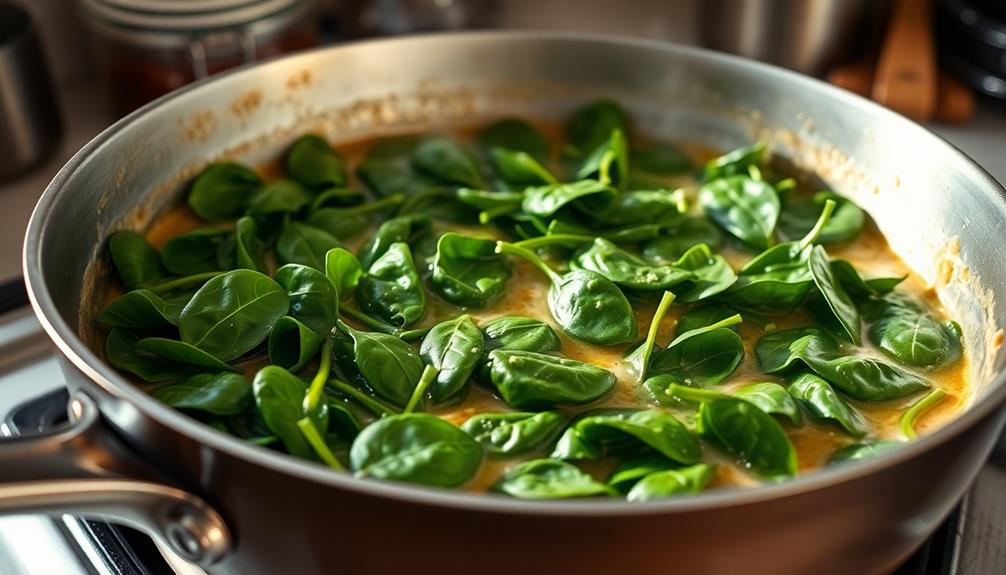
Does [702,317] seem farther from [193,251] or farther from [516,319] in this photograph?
[193,251]

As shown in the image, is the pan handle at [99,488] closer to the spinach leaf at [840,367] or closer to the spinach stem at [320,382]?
the spinach stem at [320,382]

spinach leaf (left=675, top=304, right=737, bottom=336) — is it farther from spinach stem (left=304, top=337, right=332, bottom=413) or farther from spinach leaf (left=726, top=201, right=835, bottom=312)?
spinach stem (left=304, top=337, right=332, bottom=413)

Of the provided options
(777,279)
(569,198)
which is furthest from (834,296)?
(569,198)

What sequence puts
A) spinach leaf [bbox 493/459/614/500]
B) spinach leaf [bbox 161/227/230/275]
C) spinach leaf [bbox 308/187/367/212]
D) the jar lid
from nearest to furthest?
spinach leaf [bbox 493/459/614/500] < spinach leaf [bbox 161/227/230/275] < spinach leaf [bbox 308/187/367/212] < the jar lid

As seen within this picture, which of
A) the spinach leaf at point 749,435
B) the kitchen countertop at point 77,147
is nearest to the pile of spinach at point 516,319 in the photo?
the spinach leaf at point 749,435

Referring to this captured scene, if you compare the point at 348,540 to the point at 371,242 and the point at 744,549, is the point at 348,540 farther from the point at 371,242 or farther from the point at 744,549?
the point at 371,242

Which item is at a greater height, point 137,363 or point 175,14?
point 175,14

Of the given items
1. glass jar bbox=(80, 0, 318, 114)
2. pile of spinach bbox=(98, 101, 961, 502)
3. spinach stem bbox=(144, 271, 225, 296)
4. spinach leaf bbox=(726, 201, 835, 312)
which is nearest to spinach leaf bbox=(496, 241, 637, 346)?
pile of spinach bbox=(98, 101, 961, 502)
